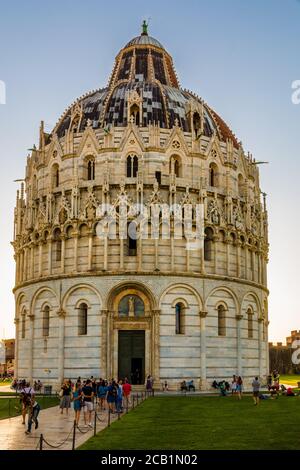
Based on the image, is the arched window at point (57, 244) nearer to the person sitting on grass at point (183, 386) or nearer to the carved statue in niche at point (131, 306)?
the carved statue in niche at point (131, 306)

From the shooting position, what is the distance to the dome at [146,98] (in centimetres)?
5916

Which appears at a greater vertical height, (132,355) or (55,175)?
(55,175)

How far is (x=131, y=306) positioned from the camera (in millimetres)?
53406

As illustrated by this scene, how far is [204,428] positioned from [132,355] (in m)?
26.5

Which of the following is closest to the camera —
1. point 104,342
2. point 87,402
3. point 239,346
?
point 87,402

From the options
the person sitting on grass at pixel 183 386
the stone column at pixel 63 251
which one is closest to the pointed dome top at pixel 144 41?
the stone column at pixel 63 251

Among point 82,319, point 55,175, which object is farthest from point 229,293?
point 55,175

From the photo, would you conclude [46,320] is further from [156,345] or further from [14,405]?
[14,405]

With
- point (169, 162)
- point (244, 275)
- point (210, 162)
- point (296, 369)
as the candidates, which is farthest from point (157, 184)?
point (296, 369)

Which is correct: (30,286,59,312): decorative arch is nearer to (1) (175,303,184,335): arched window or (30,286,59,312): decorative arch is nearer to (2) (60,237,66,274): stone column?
(2) (60,237,66,274): stone column
